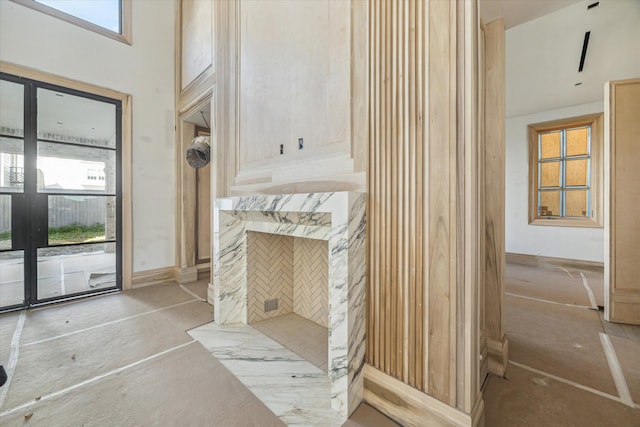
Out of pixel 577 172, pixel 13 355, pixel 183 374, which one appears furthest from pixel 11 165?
pixel 577 172

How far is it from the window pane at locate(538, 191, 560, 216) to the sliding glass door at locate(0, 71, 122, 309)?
6905mm

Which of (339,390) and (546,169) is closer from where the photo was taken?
(339,390)

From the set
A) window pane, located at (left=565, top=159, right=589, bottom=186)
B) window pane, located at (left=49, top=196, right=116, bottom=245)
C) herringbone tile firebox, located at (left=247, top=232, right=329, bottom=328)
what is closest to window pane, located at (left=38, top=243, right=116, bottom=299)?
window pane, located at (left=49, top=196, right=116, bottom=245)

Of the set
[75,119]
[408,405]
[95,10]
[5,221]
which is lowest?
[408,405]

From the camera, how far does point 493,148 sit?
1.61m

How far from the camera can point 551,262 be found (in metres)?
4.48

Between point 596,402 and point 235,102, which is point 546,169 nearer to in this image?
point 596,402

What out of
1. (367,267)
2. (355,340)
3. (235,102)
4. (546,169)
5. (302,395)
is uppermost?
(235,102)

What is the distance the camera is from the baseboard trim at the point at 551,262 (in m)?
4.08

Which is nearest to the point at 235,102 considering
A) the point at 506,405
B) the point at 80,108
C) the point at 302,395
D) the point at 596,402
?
the point at 80,108

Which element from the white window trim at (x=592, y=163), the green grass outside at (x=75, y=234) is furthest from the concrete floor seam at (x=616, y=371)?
the green grass outside at (x=75, y=234)

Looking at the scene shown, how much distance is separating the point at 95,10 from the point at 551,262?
7791 millimetres

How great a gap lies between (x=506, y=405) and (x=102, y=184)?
4393 mm

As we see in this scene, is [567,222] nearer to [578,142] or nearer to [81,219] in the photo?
[578,142]
